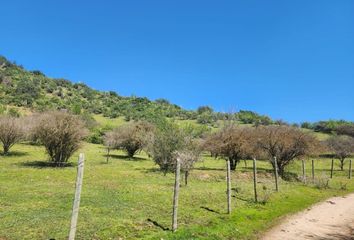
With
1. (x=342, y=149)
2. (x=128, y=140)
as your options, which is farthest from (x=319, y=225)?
(x=342, y=149)

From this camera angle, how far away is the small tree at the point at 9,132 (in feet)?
132

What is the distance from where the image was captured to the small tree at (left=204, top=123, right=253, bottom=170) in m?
40.1

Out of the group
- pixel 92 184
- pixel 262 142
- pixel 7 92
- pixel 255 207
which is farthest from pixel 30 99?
pixel 255 207

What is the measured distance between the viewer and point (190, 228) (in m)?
12.6

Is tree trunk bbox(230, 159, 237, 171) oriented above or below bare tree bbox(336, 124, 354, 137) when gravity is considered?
below

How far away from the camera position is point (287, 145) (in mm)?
37062

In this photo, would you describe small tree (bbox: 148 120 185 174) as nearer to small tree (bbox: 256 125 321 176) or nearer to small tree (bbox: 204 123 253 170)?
small tree (bbox: 204 123 253 170)

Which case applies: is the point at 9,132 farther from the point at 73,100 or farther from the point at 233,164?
the point at 73,100

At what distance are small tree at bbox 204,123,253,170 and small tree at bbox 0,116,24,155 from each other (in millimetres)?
21597

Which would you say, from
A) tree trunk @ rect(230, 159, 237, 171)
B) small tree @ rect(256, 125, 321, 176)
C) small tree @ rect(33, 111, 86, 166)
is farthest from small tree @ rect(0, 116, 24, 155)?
small tree @ rect(256, 125, 321, 176)

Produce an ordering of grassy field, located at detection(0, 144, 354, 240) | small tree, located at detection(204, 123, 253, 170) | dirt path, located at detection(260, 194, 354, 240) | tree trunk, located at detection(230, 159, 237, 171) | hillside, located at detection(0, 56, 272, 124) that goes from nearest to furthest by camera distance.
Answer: grassy field, located at detection(0, 144, 354, 240) < dirt path, located at detection(260, 194, 354, 240) < small tree, located at detection(204, 123, 253, 170) < tree trunk, located at detection(230, 159, 237, 171) < hillside, located at detection(0, 56, 272, 124)

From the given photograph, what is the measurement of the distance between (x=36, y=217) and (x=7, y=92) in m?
102

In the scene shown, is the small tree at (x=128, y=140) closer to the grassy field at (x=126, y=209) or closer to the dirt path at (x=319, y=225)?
the grassy field at (x=126, y=209)

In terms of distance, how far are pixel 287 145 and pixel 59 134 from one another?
22765mm
